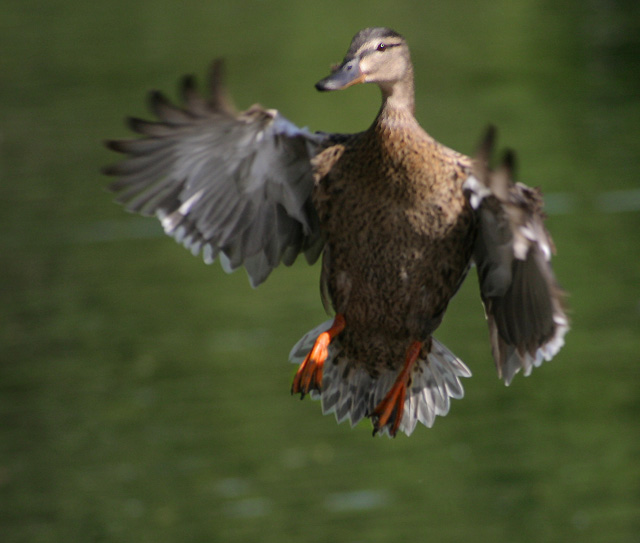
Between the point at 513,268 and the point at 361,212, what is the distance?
1.81 ft

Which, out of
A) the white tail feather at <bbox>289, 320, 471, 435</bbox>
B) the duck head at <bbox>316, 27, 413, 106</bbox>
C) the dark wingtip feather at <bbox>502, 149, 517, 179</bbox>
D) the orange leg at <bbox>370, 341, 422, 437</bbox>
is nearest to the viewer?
the dark wingtip feather at <bbox>502, 149, 517, 179</bbox>

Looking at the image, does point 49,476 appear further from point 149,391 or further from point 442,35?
point 442,35

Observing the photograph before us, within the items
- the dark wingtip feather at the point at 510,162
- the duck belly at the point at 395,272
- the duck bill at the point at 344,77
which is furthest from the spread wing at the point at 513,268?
the duck bill at the point at 344,77

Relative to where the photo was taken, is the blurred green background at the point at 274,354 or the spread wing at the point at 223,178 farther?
the blurred green background at the point at 274,354

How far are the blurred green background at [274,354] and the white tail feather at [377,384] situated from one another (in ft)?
14.0

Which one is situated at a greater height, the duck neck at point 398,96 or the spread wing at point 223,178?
the duck neck at point 398,96

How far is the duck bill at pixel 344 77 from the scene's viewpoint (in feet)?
13.6

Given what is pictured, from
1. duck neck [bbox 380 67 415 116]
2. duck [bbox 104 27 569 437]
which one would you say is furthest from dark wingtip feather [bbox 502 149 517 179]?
duck neck [bbox 380 67 415 116]

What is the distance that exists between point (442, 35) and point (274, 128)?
15.8 metres

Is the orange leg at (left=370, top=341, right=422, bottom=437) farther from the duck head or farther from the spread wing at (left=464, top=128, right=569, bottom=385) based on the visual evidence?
the duck head

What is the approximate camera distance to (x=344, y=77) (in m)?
4.29

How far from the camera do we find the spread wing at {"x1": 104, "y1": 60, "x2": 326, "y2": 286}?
4.73 meters

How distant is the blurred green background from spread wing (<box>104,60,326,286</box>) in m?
4.76

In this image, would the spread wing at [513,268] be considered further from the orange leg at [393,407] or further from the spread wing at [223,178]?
the spread wing at [223,178]
